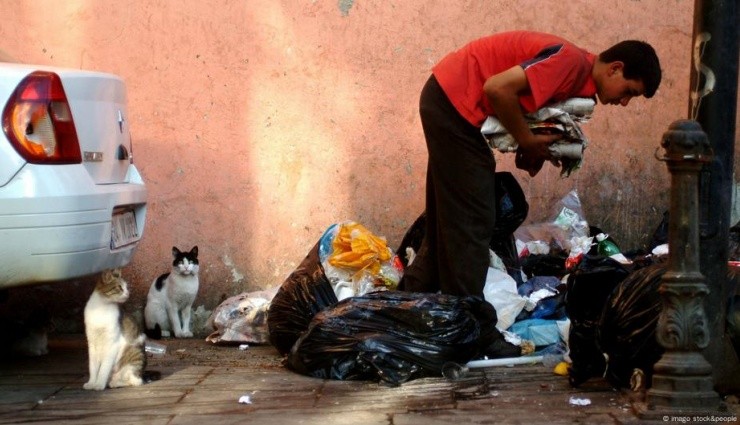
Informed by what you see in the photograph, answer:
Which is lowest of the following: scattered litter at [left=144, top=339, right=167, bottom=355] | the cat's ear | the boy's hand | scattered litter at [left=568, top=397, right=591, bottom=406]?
scattered litter at [left=144, top=339, right=167, bottom=355]

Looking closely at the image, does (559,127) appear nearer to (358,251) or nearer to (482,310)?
(482,310)

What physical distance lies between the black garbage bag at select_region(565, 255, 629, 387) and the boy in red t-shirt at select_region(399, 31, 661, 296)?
57cm

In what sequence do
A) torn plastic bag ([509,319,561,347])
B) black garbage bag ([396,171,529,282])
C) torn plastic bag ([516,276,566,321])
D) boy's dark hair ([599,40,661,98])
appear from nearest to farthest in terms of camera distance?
boy's dark hair ([599,40,661,98]) → torn plastic bag ([509,319,561,347]) → torn plastic bag ([516,276,566,321]) → black garbage bag ([396,171,529,282])

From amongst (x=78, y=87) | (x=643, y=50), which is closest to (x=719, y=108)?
(x=643, y=50)

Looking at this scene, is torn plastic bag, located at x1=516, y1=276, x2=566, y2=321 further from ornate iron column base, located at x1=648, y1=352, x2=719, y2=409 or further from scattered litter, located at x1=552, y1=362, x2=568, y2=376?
ornate iron column base, located at x1=648, y1=352, x2=719, y2=409

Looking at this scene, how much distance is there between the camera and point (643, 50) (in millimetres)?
4477

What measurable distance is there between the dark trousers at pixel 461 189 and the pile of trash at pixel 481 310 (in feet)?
0.65

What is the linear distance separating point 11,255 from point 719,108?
2896mm

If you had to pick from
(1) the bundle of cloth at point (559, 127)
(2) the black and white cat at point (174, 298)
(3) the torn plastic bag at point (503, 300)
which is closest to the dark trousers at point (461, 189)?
(1) the bundle of cloth at point (559, 127)

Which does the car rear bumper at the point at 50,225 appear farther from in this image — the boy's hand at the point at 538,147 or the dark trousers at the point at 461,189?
the boy's hand at the point at 538,147

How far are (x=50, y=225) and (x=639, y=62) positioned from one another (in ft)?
8.75

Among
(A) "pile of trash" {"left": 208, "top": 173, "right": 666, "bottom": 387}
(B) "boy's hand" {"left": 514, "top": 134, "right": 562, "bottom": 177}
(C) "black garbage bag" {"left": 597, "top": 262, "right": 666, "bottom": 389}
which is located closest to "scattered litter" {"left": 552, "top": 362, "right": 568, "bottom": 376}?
(A) "pile of trash" {"left": 208, "top": 173, "right": 666, "bottom": 387}

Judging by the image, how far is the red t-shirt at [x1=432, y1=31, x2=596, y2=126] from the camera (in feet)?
14.7

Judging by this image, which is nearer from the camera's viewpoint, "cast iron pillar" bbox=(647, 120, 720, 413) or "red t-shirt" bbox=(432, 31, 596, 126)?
"cast iron pillar" bbox=(647, 120, 720, 413)
